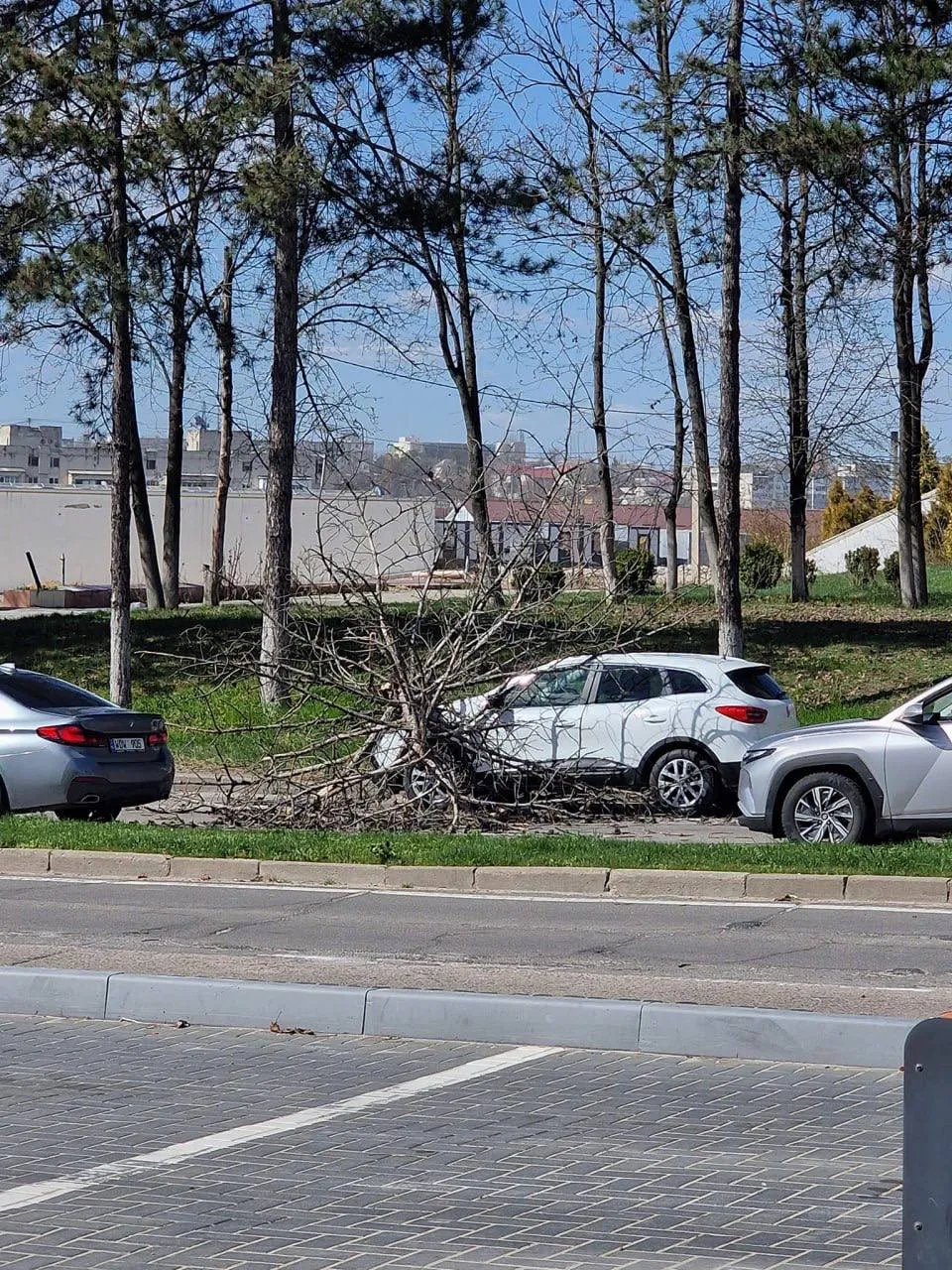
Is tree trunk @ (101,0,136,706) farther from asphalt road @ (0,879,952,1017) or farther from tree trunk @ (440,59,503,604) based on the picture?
asphalt road @ (0,879,952,1017)

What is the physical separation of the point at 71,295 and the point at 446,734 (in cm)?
930

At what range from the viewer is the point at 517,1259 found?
470 centimetres

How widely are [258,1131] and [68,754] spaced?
9.48m

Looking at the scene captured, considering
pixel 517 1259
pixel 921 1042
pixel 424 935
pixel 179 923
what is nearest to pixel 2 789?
pixel 179 923

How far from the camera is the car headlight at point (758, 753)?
1384 cm

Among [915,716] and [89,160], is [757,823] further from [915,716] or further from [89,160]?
[89,160]

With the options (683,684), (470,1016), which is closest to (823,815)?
(683,684)

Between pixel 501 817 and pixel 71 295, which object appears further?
pixel 71 295

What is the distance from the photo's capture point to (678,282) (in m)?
26.7

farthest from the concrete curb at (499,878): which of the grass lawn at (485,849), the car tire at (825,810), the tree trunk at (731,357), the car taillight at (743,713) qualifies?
the tree trunk at (731,357)

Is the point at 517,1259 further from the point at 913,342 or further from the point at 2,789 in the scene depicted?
the point at 913,342

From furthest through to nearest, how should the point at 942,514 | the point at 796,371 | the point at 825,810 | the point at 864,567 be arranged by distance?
the point at 942,514, the point at 864,567, the point at 796,371, the point at 825,810

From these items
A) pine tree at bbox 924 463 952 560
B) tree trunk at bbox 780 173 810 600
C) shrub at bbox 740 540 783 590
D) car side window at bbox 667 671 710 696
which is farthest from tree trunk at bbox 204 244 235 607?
pine tree at bbox 924 463 952 560

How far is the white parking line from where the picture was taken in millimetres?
5391
